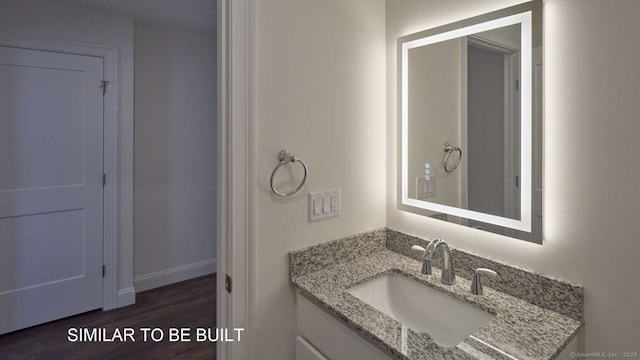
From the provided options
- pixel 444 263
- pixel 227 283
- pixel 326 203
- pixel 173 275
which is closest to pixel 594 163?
pixel 444 263

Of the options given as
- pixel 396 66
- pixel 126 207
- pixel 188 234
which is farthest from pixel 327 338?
pixel 188 234

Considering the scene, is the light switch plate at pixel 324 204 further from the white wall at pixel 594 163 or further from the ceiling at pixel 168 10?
the ceiling at pixel 168 10

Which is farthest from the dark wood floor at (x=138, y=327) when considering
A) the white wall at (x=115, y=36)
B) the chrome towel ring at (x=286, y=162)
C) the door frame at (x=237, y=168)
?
the chrome towel ring at (x=286, y=162)

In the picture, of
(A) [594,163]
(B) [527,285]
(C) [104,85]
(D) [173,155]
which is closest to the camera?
(A) [594,163]

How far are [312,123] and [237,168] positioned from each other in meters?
0.34

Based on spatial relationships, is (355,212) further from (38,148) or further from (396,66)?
(38,148)

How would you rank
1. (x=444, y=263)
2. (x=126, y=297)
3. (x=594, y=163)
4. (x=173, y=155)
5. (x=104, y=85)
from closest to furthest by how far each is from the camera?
(x=594, y=163), (x=444, y=263), (x=104, y=85), (x=126, y=297), (x=173, y=155)

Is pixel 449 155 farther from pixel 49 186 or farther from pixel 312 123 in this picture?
pixel 49 186

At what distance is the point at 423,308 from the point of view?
117cm

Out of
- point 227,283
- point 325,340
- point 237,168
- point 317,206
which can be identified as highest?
point 237,168

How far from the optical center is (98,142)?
2.45 meters

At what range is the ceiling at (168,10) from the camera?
2346mm

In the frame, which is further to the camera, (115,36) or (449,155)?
(115,36)

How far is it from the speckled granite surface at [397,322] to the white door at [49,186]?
82.2 inches
